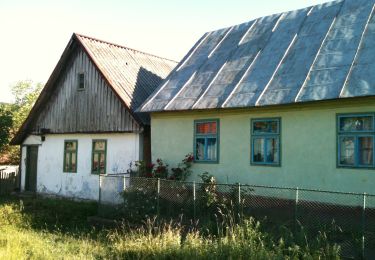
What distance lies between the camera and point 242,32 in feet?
53.0

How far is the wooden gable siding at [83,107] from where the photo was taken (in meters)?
16.5

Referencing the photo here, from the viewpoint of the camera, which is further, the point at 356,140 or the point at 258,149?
the point at 258,149

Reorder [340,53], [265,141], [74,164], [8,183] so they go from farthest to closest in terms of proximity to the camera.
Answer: [8,183], [74,164], [265,141], [340,53]

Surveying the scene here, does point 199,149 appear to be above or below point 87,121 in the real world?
below

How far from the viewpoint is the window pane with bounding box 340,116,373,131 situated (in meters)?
10.5

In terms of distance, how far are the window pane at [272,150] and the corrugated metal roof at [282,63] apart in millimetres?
1285

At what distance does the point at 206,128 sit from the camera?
13.9 metres

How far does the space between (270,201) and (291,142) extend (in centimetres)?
186

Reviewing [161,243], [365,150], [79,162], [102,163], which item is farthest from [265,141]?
[79,162]

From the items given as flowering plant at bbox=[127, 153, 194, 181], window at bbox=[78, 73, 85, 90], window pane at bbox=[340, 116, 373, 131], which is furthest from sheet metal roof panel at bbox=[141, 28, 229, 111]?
window pane at bbox=[340, 116, 373, 131]

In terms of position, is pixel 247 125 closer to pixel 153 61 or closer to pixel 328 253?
pixel 328 253

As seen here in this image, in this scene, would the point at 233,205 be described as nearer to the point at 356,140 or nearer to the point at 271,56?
the point at 356,140

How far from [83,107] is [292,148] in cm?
994

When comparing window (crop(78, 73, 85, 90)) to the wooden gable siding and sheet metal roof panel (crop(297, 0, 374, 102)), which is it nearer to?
the wooden gable siding
